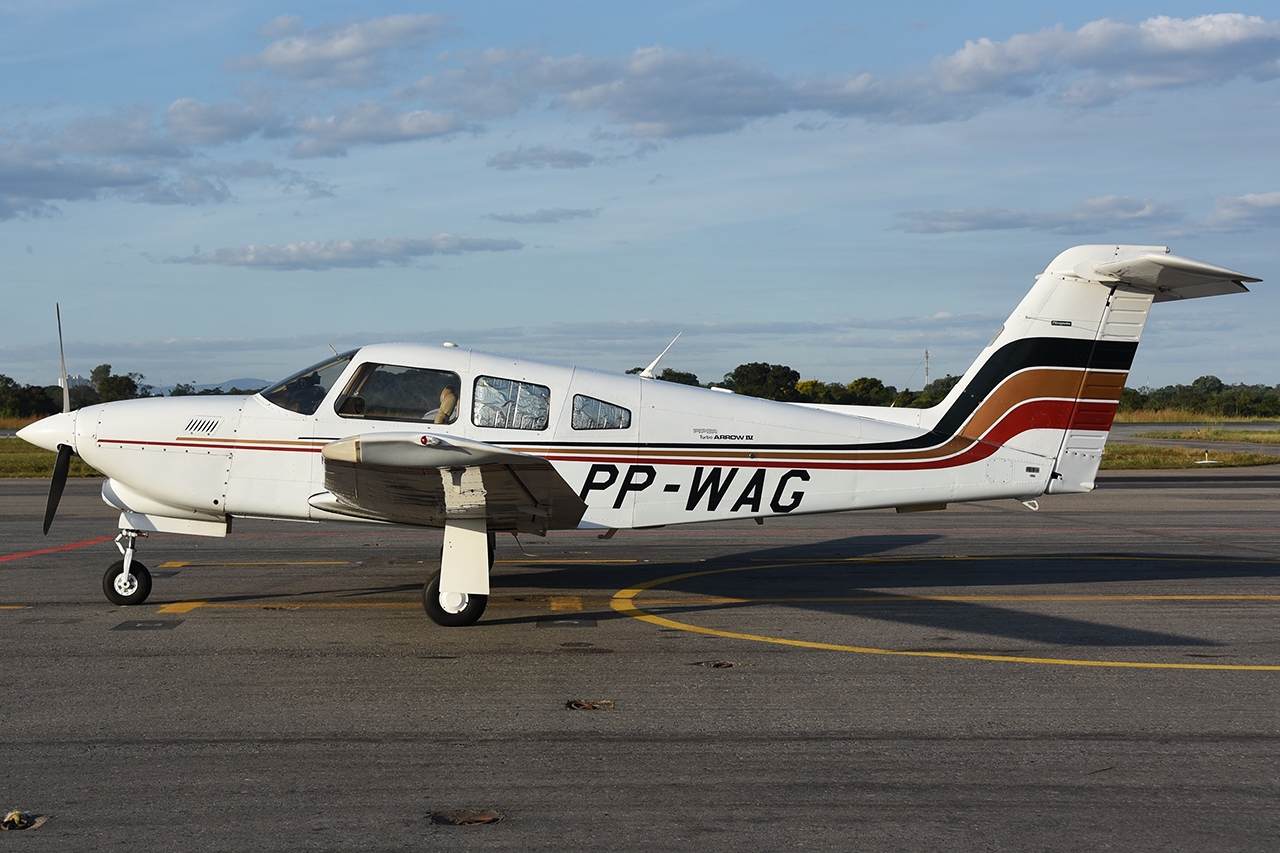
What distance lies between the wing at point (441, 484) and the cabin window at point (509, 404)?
710 mm

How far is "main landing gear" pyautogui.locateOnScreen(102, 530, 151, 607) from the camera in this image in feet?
30.2

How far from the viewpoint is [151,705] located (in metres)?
6.23

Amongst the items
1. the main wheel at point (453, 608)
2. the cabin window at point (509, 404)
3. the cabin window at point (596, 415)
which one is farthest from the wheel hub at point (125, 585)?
the cabin window at point (596, 415)

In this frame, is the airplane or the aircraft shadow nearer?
the aircraft shadow

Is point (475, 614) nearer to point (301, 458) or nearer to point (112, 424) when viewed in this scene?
point (301, 458)

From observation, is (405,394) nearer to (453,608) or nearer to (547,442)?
(547,442)

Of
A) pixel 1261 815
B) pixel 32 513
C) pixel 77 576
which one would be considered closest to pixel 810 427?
pixel 1261 815

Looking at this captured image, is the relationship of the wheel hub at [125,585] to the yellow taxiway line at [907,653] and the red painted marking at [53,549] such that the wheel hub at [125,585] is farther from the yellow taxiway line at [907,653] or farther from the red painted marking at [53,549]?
the yellow taxiway line at [907,653]

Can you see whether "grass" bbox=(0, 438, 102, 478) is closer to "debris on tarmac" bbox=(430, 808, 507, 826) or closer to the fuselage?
the fuselage

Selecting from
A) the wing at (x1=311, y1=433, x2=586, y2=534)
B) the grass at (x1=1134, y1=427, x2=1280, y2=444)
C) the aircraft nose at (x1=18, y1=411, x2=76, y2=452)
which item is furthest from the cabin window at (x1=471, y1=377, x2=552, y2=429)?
the grass at (x1=1134, y1=427, x2=1280, y2=444)

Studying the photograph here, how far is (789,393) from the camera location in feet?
127

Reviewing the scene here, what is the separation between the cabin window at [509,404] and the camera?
9.05 m

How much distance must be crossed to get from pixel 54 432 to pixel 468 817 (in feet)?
22.6

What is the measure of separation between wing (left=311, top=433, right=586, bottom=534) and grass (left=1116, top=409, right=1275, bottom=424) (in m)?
66.3
